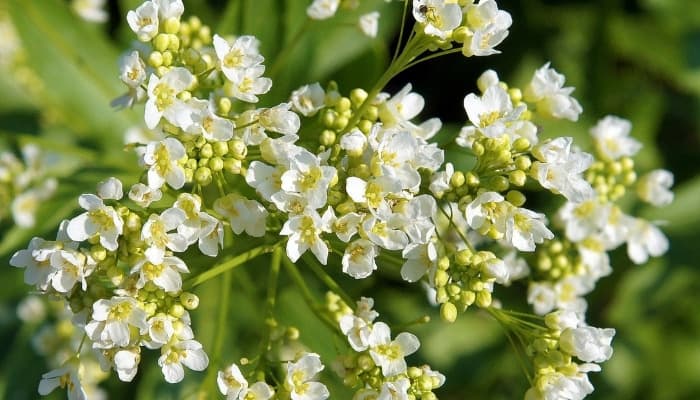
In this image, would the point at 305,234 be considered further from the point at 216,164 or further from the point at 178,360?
the point at 178,360

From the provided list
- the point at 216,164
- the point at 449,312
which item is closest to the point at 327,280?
the point at 449,312

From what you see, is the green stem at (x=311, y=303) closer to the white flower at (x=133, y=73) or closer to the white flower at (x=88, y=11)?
the white flower at (x=133, y=73)

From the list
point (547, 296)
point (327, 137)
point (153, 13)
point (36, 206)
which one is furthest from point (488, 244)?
point (36, 206)

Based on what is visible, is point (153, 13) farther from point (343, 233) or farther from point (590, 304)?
point (590, 304)

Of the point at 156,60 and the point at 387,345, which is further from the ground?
the point at 156,60

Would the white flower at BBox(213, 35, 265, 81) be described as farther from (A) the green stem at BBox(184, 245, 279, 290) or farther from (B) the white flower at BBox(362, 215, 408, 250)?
(B) the white flower at BBox(362, 215, 408, 250)

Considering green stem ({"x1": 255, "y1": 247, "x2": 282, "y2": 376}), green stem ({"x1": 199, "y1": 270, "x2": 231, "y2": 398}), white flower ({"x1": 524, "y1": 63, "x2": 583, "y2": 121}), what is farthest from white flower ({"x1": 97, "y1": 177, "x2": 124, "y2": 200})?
white flower ({"x1": 524, "y1": 63, "x2": 583, "y2": 121})
